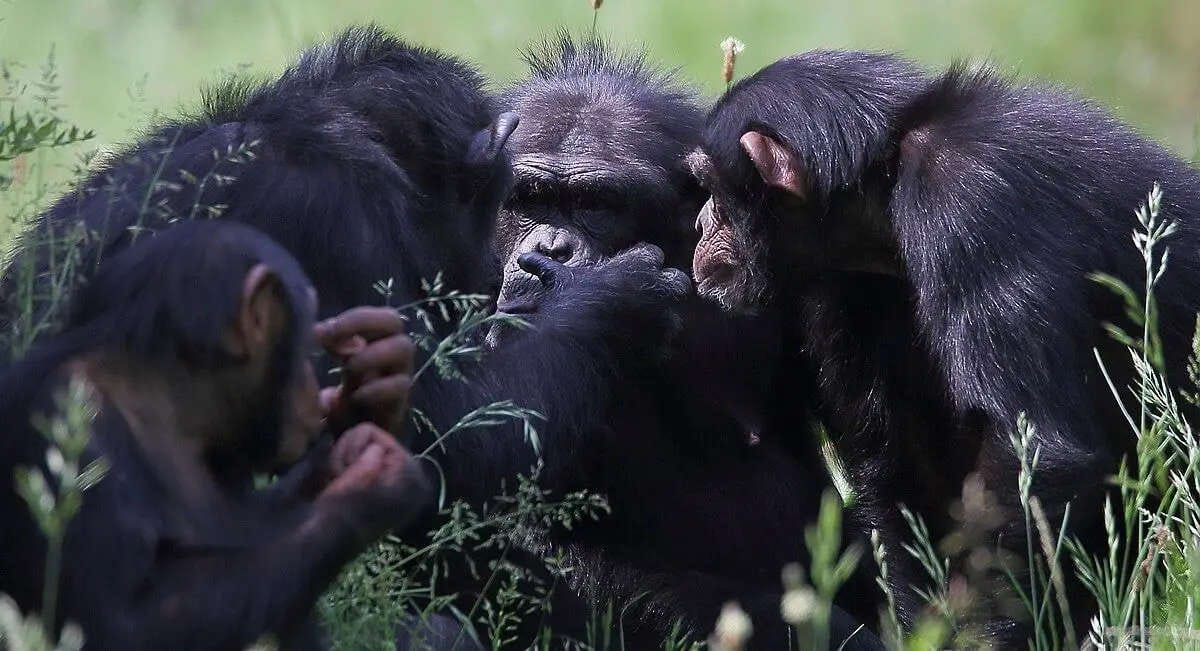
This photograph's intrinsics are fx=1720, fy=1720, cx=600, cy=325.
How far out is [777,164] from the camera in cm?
593

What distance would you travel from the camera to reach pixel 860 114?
580 cm

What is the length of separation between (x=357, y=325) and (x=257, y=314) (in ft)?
1.12

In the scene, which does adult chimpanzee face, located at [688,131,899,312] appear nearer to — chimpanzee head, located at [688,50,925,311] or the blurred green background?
chimpanzee head, located at [688,50,925,311]

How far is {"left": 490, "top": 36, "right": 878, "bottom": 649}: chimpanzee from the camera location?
601 centimetres

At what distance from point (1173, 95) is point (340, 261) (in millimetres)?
9077

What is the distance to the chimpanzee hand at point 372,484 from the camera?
3.56m

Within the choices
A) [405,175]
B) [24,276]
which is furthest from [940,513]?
[24,276]

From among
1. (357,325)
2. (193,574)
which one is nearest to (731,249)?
(357,325)

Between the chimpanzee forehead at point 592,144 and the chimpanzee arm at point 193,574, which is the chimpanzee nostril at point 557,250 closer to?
the chimpanzee forehead at point 592,144

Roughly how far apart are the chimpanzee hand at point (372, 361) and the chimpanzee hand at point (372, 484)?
20 centimetres

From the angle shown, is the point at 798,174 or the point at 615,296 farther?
the point at 798,174

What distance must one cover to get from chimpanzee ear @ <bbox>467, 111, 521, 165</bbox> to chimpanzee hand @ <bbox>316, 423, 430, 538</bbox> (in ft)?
6.26

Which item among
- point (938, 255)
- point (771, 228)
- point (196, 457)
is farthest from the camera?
point (771, 228)

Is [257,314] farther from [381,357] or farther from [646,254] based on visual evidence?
[646,254]
